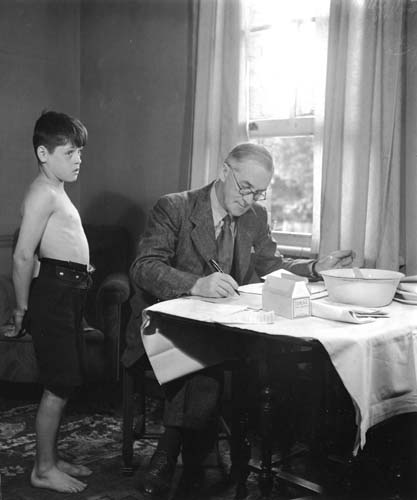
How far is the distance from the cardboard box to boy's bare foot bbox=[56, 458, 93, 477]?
3.89 feet

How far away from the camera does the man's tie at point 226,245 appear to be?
263 cm

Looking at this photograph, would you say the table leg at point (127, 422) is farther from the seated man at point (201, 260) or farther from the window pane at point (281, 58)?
the window pane at point (281, 58)

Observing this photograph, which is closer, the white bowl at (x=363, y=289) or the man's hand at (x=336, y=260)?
the white bowl at (x=363, y=289)

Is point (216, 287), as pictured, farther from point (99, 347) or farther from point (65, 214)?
point (99, 347)

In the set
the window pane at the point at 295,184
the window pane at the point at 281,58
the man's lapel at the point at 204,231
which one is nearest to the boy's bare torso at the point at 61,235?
the man's lapel at the point at 204,231

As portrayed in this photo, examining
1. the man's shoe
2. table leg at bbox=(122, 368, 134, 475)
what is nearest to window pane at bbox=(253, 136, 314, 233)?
table leg at bbox=(122, 368, 134, 475)

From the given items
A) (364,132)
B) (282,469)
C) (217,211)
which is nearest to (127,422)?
(282,469)

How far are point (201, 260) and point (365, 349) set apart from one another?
1.02 metres

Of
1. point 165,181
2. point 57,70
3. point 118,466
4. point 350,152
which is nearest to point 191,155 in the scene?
point 165,181

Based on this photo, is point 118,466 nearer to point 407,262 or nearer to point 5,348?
point 5,348

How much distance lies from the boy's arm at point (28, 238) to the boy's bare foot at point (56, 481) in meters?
0.57

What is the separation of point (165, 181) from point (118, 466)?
1.89 m

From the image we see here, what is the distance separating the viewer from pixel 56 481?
2482 millimetres

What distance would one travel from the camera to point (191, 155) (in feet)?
12.3
